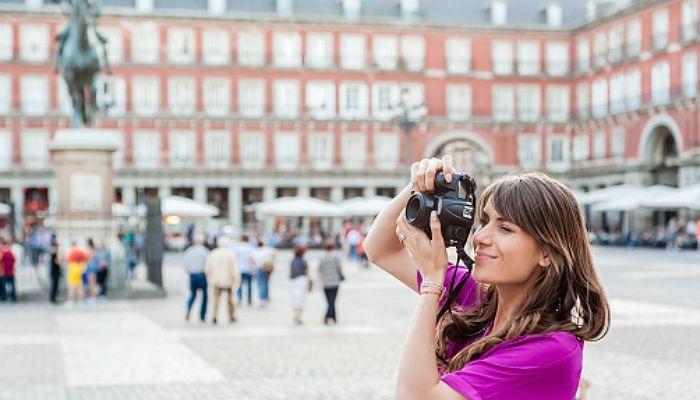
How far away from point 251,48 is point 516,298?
56.2 m

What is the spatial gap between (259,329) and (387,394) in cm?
581

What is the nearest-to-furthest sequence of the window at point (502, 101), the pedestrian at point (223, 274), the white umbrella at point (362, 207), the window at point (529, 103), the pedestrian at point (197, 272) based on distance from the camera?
1. the pedestrian at point (223, 274)
2. the pedestrian at point (197, 272)
3. the white umbrella at point (362, 207)
4. the window at point (502, 101)
5. the window at point (529, 103)

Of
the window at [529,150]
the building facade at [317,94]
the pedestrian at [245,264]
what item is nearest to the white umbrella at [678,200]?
the building facade at [317,94]

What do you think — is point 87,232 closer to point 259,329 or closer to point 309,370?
point 259,329

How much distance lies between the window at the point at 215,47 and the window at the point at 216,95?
103 cm

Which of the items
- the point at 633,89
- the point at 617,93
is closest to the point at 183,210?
the point at 633,89

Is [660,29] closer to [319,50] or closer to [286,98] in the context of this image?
[319,50]

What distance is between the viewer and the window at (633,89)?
5156 centimetres

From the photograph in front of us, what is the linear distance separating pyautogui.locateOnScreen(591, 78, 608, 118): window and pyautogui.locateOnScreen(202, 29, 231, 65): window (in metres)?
20.5

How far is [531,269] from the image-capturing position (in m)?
2.39

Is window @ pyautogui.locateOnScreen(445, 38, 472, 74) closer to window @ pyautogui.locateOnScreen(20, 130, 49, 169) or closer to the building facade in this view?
the building facade

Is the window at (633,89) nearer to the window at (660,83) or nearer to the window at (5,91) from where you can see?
the window at (660,83)

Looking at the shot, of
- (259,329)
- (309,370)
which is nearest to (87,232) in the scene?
(259,329)

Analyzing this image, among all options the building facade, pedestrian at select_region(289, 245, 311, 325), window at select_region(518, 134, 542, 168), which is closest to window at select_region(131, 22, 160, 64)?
the building facade
